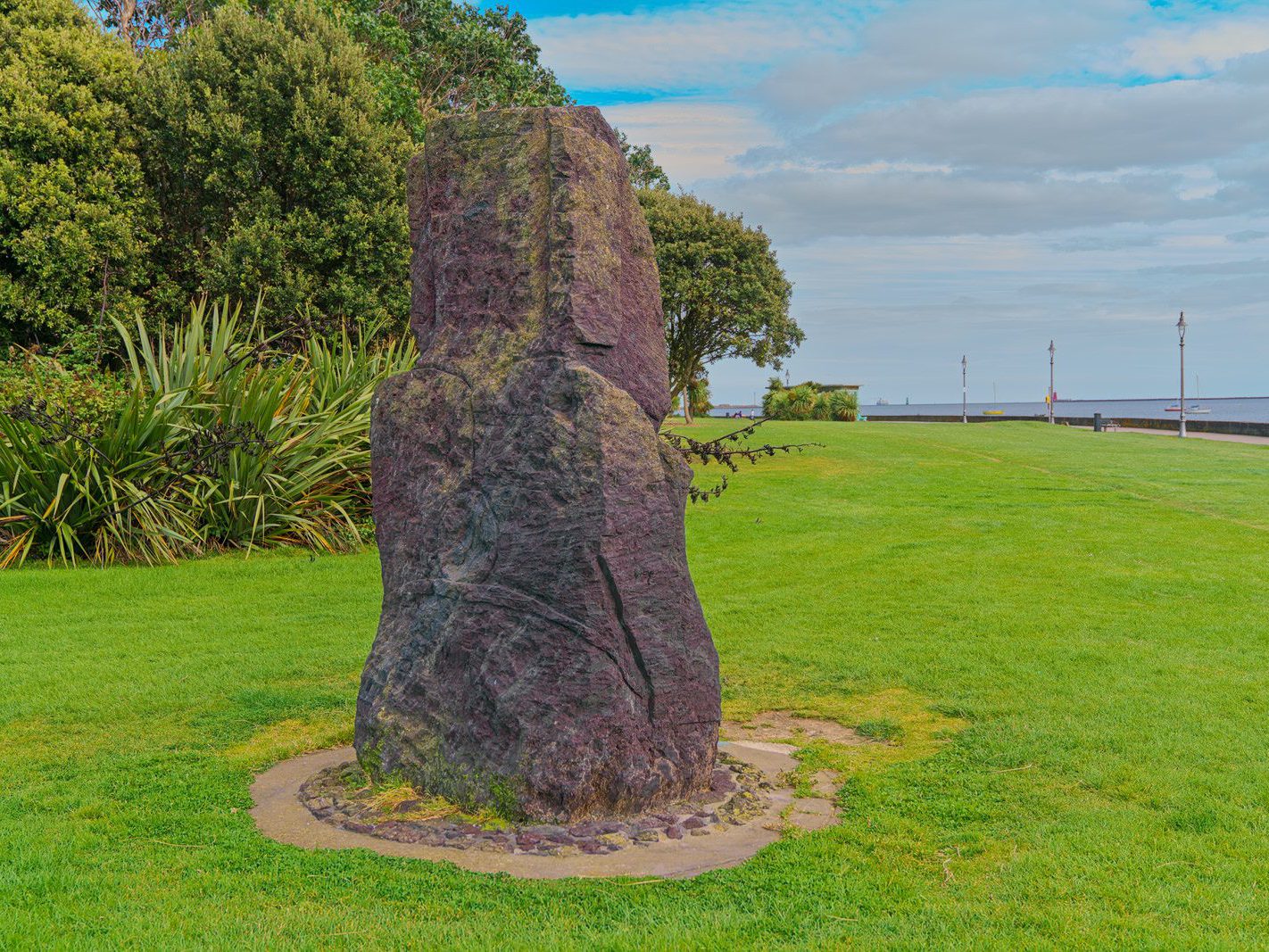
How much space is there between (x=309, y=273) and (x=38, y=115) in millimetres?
4418

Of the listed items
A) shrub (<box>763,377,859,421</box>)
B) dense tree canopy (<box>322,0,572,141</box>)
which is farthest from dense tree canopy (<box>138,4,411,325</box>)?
shrub (<box>763,377,859,421</box>)

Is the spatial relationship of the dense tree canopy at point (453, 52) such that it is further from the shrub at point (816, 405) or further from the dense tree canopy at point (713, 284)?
the shrub at point (816, 405)

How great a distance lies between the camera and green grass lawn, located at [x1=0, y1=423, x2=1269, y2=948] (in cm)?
388

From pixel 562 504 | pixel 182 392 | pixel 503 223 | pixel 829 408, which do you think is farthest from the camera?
Answer: pixel 829 408

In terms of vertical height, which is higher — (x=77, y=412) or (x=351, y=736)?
(x=77, y=412)

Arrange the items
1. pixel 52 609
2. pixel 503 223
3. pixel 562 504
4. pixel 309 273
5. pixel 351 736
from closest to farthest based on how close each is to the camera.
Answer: pixel 562 504 < pixel 503 223 < pixel 351 736 < pixel 52 609 < pixel 309 273

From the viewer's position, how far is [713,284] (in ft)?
104

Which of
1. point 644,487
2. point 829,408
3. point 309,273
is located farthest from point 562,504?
point 829,408

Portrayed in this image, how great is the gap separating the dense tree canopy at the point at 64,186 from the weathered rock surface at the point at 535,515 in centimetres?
1300

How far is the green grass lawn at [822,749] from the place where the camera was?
12.7ft

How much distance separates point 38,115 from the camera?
16703mm

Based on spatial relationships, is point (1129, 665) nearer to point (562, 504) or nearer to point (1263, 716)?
point (1263, 716)

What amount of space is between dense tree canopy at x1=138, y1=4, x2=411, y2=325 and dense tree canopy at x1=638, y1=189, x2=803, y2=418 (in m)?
12.6

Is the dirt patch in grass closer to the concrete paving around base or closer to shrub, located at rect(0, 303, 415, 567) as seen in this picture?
the concrete paving around base
